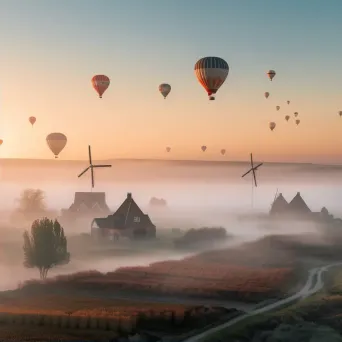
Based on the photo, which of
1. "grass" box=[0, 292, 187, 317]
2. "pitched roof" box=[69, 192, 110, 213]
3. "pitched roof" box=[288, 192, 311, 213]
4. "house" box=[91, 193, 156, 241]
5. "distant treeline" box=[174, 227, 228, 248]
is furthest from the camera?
"pitched roof" box=[288, 192, 311, 213]

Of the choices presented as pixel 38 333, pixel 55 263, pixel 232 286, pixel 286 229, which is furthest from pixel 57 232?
pixel 286 229

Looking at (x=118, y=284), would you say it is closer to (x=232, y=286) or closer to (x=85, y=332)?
(x=232, y=286)

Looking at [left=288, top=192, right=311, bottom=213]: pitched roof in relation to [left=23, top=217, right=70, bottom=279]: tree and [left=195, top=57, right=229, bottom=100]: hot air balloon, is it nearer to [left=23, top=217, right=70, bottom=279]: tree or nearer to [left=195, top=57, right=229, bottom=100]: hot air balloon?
[left=195, top=57, right=229, bottom=100]: hot air balloon

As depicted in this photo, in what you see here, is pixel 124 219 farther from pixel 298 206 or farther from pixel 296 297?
pixel 298 206

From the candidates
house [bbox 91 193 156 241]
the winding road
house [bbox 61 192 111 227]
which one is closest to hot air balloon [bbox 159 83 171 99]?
house [bbox 91 193 156 241]

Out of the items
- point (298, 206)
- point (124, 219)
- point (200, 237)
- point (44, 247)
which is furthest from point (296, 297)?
point (298, 206)

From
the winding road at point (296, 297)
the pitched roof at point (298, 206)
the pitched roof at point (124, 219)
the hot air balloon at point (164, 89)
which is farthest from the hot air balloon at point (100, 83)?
the pitched roof at point (298, 206)
